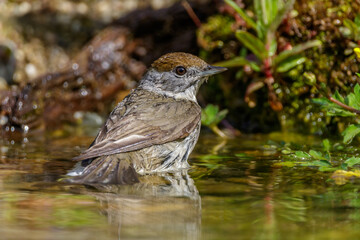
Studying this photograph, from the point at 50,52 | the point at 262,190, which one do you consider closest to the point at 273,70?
the point at 262,190

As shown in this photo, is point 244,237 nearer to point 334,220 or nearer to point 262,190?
point 334,220

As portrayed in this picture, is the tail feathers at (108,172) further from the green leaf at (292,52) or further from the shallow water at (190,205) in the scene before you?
the green leaf at (292,52)

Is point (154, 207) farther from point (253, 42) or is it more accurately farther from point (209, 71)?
point (253, 42)

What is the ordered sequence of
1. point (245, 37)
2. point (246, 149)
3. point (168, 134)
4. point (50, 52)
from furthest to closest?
1. point (50, 52)
2. point (245, 37)
3. point (246, 149)
4. point (168, 134)

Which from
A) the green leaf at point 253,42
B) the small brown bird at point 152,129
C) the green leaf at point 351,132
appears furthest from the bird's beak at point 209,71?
the green leaf at point 351,132

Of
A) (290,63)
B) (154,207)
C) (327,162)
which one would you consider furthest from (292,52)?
(154,207)
